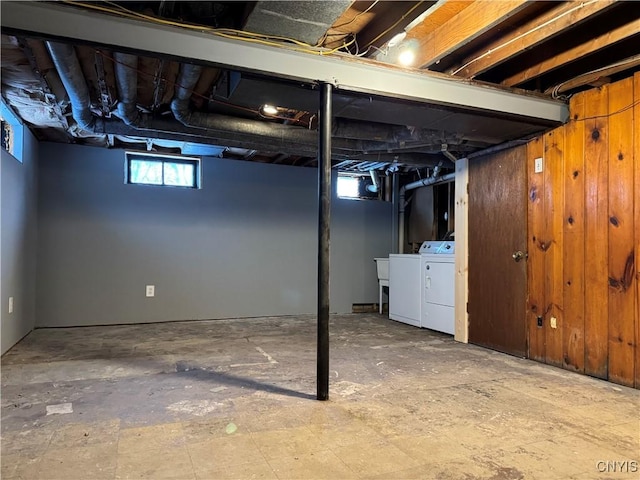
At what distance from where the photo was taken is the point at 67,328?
443 cm

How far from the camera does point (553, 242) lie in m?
3.10

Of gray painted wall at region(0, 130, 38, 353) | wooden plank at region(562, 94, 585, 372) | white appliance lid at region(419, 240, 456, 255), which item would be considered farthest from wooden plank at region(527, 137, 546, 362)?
gray painted wall at region(0, 130, 38, 353)

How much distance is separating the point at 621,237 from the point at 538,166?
840 mm

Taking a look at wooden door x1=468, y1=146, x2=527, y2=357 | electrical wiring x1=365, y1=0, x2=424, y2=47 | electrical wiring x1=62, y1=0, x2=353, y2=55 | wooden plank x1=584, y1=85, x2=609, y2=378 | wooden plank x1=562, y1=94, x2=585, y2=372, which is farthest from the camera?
wooden door x1=468, y1=146, x2=527, y2=357

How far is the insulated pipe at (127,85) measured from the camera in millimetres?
2373

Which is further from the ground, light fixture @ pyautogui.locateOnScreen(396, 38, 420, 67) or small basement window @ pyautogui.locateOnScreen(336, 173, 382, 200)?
light fixture @ pyautogui.locateOnScreen(396, 38, 420, 67)

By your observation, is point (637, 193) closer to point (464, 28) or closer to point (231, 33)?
point (464, 28)

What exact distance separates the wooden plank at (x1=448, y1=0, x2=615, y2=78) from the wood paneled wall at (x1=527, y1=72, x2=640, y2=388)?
2.77 feet

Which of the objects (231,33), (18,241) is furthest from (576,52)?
(18,241)

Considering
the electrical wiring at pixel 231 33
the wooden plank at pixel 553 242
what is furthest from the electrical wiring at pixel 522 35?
the wooden plank at pixel 553 242

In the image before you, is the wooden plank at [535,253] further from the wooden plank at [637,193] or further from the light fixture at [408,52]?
the light fixture at [408,52]

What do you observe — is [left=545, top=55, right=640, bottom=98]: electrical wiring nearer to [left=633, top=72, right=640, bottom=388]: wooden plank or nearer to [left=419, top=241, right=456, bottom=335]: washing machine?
[left=633, top=72, right=640, bottom=388]: wooden plank

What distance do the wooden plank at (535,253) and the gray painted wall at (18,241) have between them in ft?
13.1

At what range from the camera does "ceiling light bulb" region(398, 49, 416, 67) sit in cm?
256
